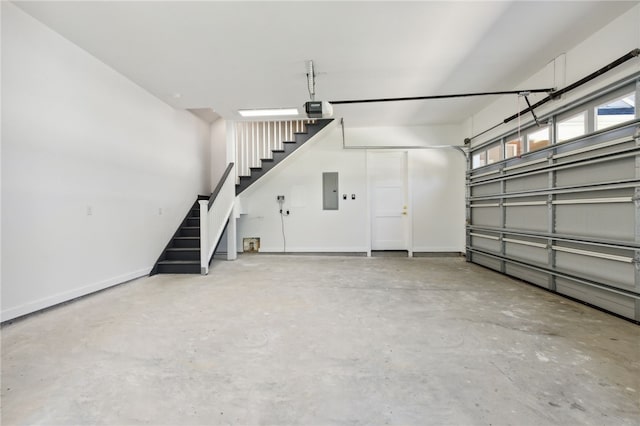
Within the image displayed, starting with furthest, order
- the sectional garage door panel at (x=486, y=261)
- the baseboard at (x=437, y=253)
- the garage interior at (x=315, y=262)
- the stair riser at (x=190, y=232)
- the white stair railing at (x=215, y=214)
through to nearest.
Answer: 1. the baseboard at (x=437, y=253)
2. the stair riser at (x=190, y=232)
3. the sectional garage door panel at (x=486, y=261)
4. the white stair railing at (x=215, y=214)
5. the garage interior at (x=315, y=262)

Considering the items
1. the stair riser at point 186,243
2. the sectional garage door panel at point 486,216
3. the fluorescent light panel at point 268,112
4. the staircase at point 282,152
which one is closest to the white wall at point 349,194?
the staircase at point 282,152

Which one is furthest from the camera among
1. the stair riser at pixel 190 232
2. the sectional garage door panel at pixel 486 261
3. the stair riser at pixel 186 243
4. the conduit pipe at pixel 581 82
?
the stair riser at pixel 190 232

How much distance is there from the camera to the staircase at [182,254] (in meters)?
4.27

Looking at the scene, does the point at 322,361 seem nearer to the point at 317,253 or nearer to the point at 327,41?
the point at 327,41

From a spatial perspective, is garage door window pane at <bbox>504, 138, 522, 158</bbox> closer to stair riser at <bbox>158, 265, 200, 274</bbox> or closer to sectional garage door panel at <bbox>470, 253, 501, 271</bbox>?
sectional garage door panel at <bbox>470, 253, 501, 271</bbox>

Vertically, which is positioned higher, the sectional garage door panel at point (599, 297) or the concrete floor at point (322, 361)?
the sectional garage door panel at point (599, 297)

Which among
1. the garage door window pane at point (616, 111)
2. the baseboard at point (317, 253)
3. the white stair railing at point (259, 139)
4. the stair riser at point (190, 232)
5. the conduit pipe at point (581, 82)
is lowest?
the baseboard at point (317, 253)

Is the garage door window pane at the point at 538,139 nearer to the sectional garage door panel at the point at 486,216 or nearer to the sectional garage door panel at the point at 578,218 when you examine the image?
the sectional garage door panel at the point at 578,218

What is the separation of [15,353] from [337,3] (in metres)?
3.79

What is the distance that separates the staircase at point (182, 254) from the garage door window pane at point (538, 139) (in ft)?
18.0

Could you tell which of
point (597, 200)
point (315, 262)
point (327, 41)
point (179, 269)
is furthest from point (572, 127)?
point (179, 269)

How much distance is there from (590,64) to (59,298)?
249 inches

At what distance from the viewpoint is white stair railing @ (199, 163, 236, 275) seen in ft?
13.8

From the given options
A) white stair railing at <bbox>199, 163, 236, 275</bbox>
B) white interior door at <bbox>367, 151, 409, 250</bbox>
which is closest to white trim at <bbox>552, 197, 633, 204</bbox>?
white interior door at <bbox>367, 151, 409, 250</bbox>
